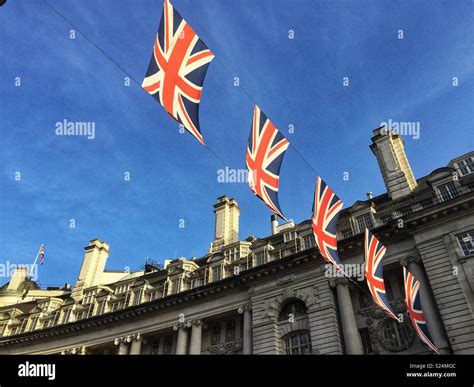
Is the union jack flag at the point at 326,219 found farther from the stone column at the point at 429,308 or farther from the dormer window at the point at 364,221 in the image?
the dormer window at the point at 364,221

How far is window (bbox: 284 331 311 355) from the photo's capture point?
27562mm

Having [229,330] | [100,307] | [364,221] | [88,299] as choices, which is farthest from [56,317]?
[364,221]

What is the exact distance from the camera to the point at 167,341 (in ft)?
119

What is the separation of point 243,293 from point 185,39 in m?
25.0

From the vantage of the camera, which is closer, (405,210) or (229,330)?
(405,210)

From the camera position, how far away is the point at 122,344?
1458 inches

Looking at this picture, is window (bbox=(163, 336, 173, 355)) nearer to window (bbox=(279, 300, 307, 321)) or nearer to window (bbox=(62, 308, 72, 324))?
window (bbox=(279, 300, 307, 321))

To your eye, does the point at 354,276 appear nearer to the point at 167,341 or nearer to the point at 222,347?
the point at 222,347

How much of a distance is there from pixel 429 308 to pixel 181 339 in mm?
20263

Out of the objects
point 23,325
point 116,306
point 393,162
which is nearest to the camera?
point 393,162

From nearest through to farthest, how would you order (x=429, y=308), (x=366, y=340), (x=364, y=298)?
(x=429, y=308) → (x=366, y=340) → (x=364, y=298)

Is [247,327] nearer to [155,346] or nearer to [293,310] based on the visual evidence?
[293,310]

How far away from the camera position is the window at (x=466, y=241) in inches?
950

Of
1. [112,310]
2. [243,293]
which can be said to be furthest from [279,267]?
[112,310]
